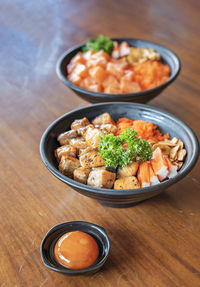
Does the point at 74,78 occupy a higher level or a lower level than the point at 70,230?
higher

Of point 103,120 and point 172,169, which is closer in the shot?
point 172,169

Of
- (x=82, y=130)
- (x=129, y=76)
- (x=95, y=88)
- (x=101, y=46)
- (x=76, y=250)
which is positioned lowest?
(x=76, y=250)

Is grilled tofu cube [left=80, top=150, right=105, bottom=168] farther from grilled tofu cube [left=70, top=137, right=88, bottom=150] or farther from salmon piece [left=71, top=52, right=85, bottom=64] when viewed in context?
salmon piece [left=71, top=52, right=85, bottom=64]

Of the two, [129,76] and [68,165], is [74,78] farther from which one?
[68,165]

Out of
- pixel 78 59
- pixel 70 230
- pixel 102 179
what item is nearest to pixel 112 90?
pixel 78 59

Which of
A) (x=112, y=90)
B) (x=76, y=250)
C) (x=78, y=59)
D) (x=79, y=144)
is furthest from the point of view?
(x=78, y=59)

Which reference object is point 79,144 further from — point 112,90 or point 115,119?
point 112,90

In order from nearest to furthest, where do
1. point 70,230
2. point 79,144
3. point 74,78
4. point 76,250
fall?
point 76,250 < point 70,230 < point 79,144 < point 74,78

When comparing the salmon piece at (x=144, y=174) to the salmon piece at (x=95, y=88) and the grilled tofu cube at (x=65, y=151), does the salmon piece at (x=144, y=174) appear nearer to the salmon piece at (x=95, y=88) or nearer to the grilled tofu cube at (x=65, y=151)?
the grilled tofu cube at (x=65, y=151)
